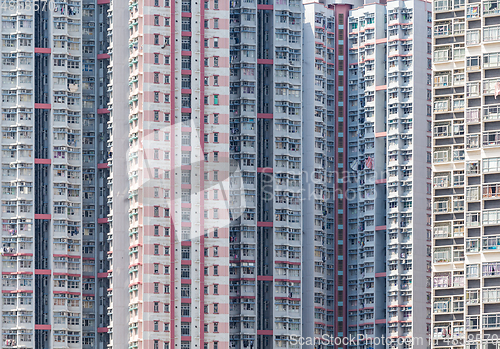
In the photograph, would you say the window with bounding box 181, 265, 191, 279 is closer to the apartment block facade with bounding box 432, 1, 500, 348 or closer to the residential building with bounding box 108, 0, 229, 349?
the residential building with bounding box 108, 0, 229, 349

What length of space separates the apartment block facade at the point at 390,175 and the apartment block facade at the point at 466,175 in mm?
25513

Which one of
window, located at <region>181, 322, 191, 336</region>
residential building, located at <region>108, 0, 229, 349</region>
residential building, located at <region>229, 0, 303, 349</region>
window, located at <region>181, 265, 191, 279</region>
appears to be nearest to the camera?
window, located at <region>181, 322, 191, 336</region>

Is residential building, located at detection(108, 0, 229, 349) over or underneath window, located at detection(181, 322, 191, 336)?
over

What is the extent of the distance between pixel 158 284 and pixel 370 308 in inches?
1166

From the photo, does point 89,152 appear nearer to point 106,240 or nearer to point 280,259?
point 106,240

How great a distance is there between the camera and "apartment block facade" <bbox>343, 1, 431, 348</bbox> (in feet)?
523

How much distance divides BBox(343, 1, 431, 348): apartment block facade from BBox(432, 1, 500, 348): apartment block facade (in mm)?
25513

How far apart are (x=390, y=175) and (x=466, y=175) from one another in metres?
30.2

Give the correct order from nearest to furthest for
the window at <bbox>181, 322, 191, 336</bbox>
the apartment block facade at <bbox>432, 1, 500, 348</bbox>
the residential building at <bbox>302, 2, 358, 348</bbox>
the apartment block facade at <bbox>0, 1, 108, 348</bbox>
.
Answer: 1. the apartment block facade at <bbox>432, 1, 500, 348</bbox>
2. the window at <bbox>181, 322, 191, 336</bbox>
3. the apartment block facade at <bbox>0, 1, 108, 348</bbox>
4. the residential building at <bbox>302, 2, 358, 348</bbox>

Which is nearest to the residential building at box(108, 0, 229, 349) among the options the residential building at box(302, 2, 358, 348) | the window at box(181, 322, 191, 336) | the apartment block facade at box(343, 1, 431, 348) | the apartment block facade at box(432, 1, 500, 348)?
the window at box(181, 322, 191, 336)

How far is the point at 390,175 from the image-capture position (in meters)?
162

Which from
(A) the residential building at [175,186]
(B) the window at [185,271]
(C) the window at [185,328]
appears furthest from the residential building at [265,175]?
(B) the window at [185,271]

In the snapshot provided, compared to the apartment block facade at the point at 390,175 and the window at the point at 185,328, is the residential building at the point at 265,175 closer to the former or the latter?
the window at the point at 185,328

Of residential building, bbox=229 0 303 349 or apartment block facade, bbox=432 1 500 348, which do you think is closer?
apartment block facade, bbox=432 1 500 348
